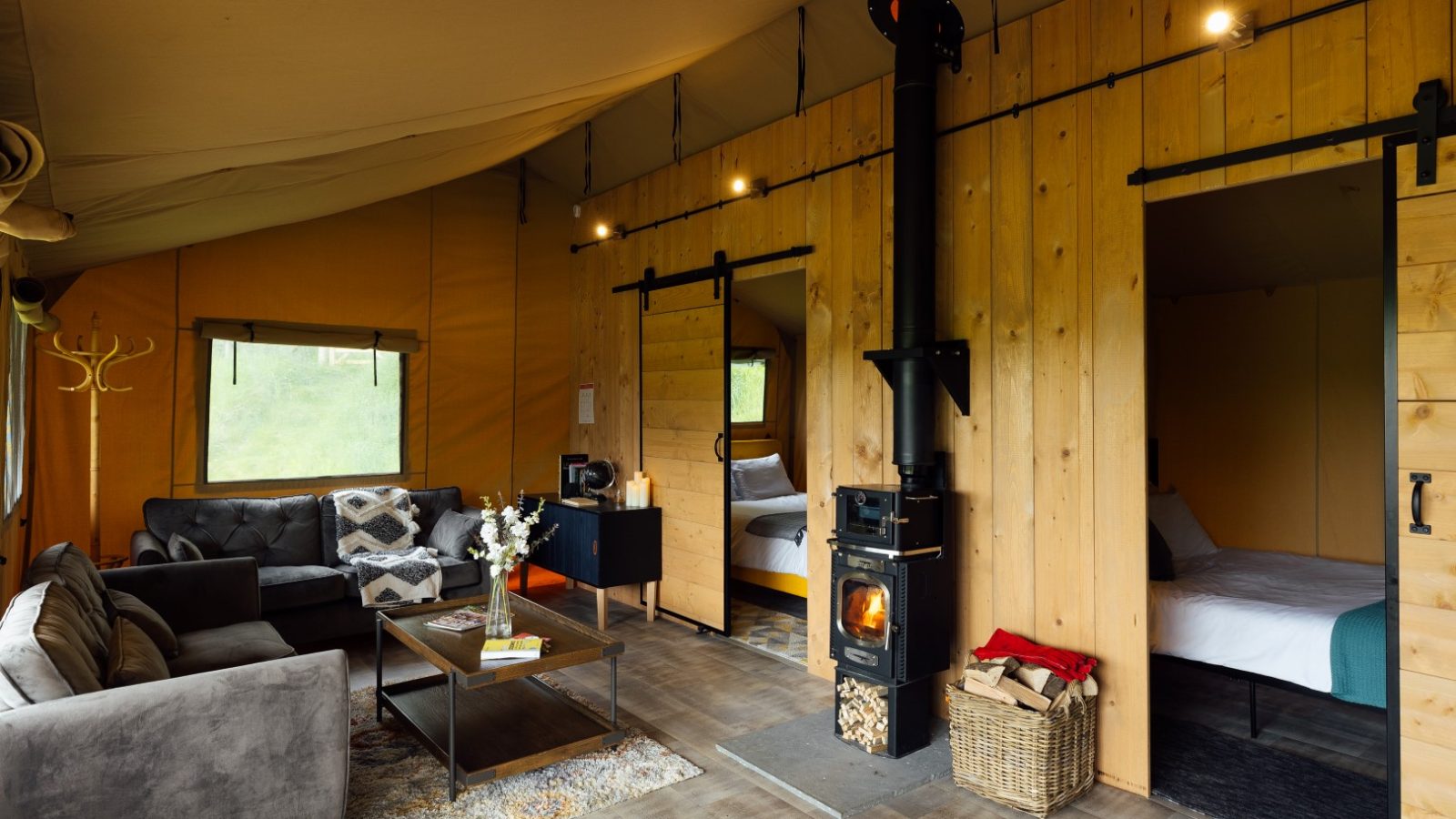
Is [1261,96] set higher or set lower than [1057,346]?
higher

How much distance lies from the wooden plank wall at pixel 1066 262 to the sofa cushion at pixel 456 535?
88.5 inches

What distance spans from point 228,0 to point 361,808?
256cm

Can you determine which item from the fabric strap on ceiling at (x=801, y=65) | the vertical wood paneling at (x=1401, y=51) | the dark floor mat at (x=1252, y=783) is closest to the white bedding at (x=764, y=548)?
the dark floor mat at (x=1252, y=783)

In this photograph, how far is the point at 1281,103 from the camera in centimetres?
268

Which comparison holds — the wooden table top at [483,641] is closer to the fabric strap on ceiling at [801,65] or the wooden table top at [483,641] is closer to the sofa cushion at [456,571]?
the sofa cushion at [456,571]

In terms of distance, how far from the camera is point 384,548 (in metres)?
5.21

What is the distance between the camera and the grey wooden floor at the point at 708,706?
290 cm

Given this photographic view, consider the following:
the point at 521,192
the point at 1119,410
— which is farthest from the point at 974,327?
the point at 521,192

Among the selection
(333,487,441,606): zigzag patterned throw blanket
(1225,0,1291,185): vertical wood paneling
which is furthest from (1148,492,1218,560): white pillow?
(333,487,441,606): zigzag patterned throw blanket

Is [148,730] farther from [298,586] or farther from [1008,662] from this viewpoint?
[1008,662]

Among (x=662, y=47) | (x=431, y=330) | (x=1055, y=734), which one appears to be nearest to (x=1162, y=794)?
(x=1055, y=734)

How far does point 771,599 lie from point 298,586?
3.08 m

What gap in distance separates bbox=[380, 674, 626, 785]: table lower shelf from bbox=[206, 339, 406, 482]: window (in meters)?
2.45

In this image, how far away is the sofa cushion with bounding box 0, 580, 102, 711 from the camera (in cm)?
205
